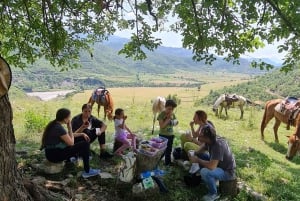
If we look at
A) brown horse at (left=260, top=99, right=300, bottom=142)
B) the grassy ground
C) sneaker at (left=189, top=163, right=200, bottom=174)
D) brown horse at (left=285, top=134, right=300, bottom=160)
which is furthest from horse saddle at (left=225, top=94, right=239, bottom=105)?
sneaker at (left=189, top=163, right=200, bottom=174)

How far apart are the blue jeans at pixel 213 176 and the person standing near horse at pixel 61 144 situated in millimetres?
1778

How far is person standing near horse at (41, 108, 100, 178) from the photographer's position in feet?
19.4

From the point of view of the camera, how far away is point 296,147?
937 centimetres

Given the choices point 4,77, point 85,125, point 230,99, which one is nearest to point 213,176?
point 85,125

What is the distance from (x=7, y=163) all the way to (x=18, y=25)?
5251mm

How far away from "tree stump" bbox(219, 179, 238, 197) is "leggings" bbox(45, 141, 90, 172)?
→ 2.23m

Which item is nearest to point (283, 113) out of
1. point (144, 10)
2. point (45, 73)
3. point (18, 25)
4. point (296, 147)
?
point (296, 147)

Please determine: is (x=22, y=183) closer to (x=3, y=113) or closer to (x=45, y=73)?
(x=3, y=113)

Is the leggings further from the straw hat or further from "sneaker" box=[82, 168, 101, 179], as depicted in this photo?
the straw hat

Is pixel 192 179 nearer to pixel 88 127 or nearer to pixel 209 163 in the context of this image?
pixel 209 163

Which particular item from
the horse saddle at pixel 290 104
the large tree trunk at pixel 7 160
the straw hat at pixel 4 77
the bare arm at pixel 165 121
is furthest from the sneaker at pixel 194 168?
the horse saddle at pixel 290 104

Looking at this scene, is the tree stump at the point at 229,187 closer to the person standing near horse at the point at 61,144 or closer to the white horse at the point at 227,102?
the person standing near horse at the point at 61,144

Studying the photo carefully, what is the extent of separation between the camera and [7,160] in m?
4.36

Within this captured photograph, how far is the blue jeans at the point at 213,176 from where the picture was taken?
5.77m
